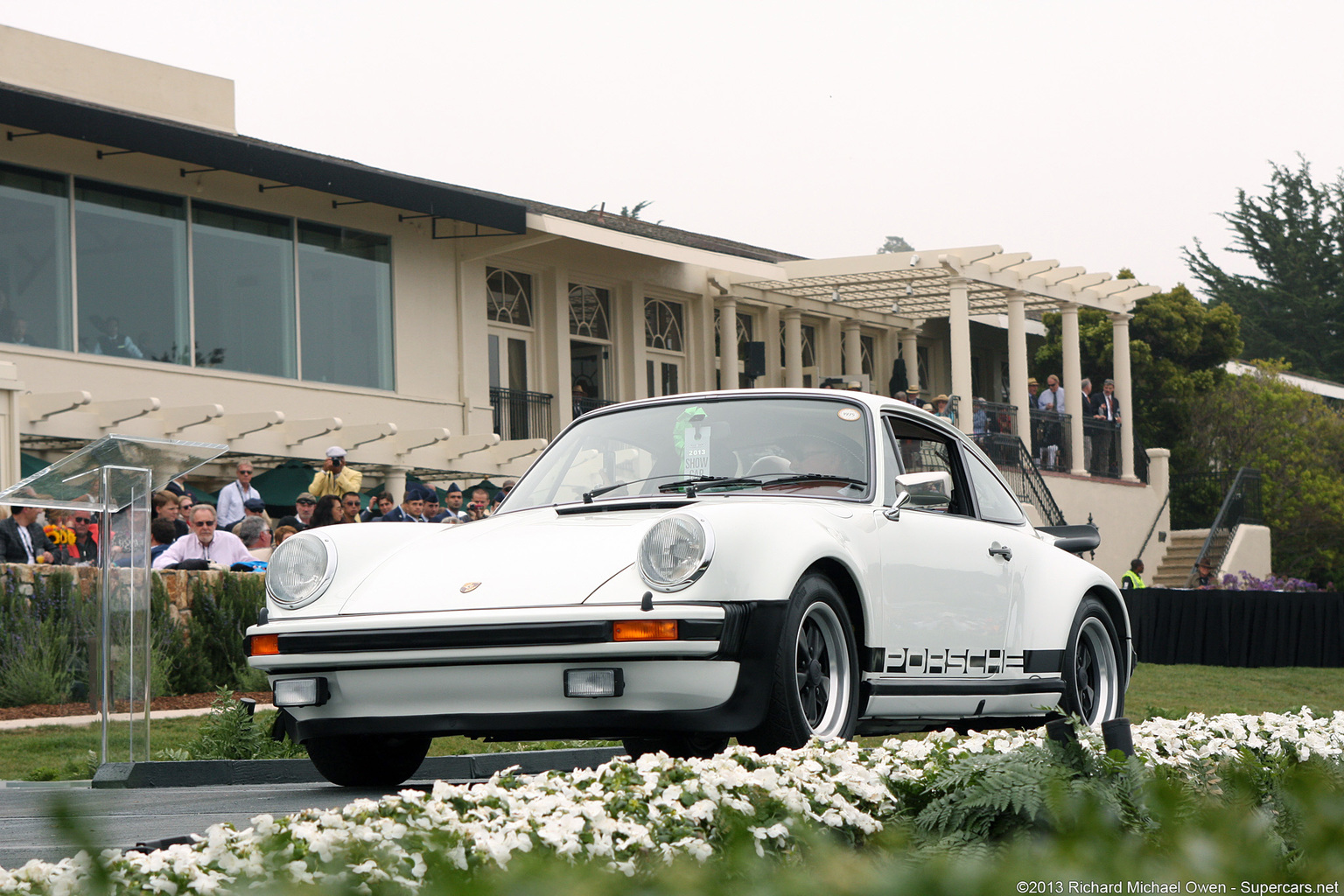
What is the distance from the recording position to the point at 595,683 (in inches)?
226

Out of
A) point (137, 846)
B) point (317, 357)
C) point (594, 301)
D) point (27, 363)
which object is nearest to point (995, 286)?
point (594, 301)

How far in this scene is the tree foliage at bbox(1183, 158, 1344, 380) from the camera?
221ft

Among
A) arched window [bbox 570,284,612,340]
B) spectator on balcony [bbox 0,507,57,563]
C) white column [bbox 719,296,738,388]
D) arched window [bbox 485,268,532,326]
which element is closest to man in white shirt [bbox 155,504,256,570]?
spectator on balcony [bbox 0,507,57,563]

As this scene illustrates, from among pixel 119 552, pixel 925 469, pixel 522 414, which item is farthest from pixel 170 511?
pixel 522 414

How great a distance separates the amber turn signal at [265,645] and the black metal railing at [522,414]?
21.0 metres

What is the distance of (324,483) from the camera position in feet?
51.9

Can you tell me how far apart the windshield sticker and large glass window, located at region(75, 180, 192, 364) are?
15.5 metres

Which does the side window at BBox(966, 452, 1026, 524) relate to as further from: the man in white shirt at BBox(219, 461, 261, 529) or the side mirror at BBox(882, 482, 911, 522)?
the man in white shirt at BBox(219, 461, 261, 529)

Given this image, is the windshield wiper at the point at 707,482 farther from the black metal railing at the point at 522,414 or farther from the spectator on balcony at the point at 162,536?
the black metal railing at the point at 522,414

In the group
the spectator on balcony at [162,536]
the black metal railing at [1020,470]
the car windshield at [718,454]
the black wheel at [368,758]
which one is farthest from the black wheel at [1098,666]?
the black metal railing at [1020,470]

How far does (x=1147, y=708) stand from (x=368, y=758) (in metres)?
3.88

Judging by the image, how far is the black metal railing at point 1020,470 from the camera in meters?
28.8

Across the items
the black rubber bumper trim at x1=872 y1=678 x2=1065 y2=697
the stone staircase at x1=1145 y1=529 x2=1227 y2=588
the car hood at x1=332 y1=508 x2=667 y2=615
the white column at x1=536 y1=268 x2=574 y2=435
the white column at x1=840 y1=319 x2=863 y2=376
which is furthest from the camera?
the white column at x1=840 y1=319 x2=863 y2=376

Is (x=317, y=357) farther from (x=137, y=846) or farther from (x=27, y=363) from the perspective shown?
(x=137, y=846)
